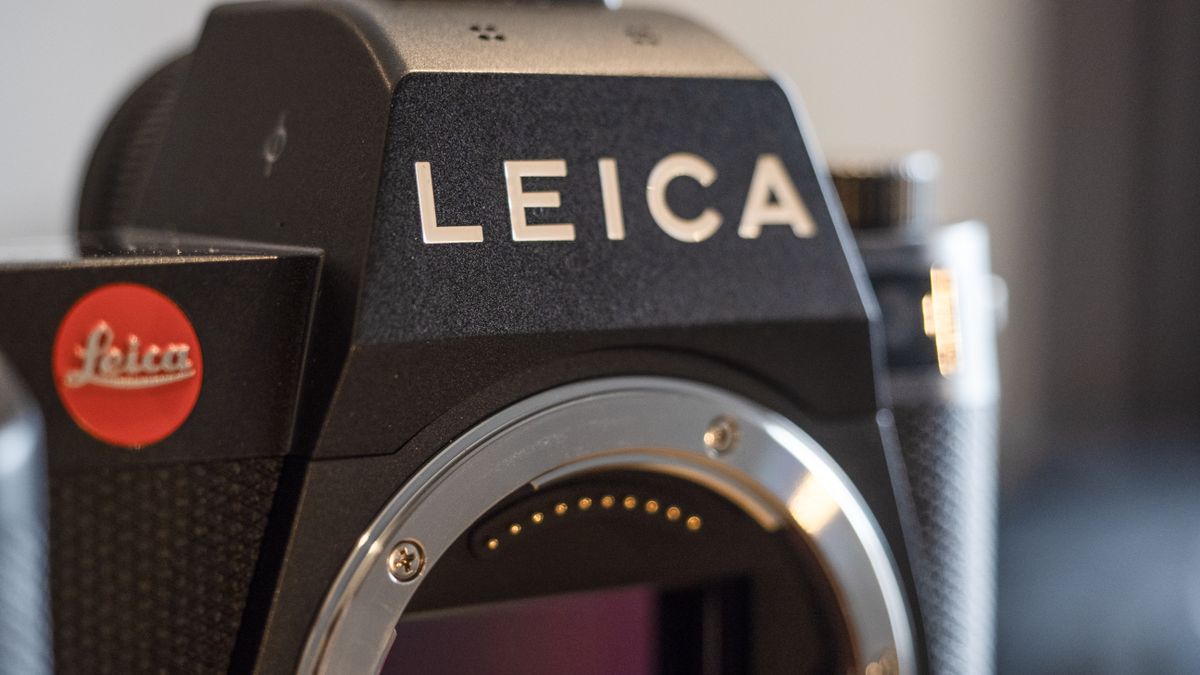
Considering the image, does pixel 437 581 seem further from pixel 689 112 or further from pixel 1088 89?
pixel 1088 89

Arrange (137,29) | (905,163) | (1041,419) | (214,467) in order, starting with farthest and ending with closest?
1. (1041,419)
2. (137,29)
3. (905,163)
4. (214,467)

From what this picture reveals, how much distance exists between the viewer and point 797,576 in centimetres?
33

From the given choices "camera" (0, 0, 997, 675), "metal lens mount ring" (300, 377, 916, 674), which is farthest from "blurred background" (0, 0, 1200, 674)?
"metal lens mount ring" (300, 377, 916, 674)

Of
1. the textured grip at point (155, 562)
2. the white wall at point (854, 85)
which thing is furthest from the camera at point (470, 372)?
the white wall at point (854, 85)

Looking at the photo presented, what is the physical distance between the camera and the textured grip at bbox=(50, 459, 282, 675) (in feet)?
0.87

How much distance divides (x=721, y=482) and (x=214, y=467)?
11 centimetres

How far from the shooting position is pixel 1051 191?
0.97m

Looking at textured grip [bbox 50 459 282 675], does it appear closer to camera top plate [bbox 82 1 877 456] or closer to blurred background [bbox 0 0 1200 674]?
camera top plate [bbox 82 1 877 456]

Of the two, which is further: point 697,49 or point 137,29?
point 137,29

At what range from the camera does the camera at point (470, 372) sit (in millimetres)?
267

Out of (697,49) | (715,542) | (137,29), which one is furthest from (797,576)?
(137,29)

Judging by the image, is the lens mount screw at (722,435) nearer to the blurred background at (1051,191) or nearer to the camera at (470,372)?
the camera at (470,372)

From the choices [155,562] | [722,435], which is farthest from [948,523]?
[155,562]

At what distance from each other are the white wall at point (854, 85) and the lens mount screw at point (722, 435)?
11.4 inches
